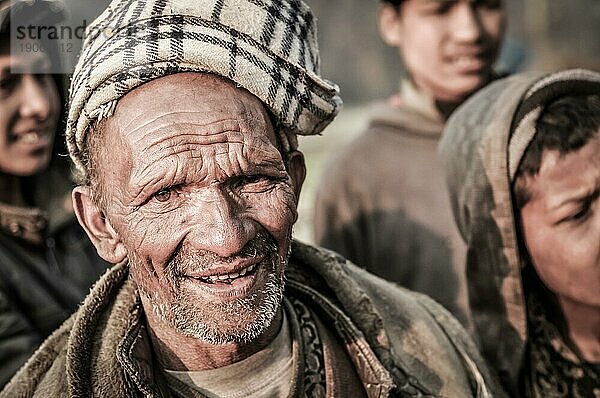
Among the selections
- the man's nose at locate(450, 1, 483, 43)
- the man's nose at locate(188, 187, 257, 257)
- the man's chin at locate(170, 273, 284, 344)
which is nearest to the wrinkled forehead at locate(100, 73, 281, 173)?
the man's nose at locate(188, 187, 257, 257)

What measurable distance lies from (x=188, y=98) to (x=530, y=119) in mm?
1343

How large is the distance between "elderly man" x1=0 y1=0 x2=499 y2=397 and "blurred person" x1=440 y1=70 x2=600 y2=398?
0.68 metres

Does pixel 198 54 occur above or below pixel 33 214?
above

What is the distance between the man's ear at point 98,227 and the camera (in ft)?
8.66

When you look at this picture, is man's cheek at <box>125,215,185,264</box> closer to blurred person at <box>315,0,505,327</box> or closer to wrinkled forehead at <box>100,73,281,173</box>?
wrinkled forehead at <box>100,73,281,173</box>

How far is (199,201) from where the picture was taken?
2420 millimetres

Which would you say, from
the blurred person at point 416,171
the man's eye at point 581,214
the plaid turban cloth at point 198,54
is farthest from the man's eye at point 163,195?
the blurred person at point 416,171

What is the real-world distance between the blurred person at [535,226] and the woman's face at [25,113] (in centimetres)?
183

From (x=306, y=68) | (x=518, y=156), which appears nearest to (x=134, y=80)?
(x=306, y=68)

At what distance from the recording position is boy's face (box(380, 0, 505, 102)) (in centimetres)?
444

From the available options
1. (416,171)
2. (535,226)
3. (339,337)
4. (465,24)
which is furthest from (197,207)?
(465,24)

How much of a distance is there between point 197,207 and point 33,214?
75.0 inches

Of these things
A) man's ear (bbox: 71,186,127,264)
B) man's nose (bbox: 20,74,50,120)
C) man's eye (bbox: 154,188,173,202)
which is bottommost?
man's nose (bbox: 20,74,50,120)

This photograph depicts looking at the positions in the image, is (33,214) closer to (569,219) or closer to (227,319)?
(227,319)
